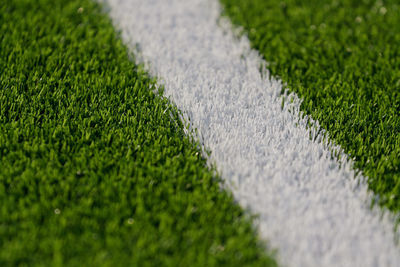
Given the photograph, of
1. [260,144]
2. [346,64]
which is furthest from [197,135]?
[346,64]

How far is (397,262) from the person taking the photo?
1.60 meters

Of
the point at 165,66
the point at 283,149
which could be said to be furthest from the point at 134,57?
the point at 283,149

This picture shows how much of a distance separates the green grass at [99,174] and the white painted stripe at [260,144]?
0.11m

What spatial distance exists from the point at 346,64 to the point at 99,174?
1615 mm

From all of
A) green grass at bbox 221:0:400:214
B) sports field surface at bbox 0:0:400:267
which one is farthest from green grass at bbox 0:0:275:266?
green grass at bbox 221:0:400:214

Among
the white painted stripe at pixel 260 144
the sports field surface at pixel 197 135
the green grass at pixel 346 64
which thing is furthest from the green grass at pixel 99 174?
the green grass at pixel 346 64

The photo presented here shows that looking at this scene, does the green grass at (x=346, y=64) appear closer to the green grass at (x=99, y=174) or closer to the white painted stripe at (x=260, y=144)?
the white painted stripe at (x=260, y=144)

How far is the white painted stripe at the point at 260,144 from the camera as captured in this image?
1.65m

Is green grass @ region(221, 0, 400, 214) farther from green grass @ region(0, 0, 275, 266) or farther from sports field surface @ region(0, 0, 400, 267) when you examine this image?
green grass @ region(0, 0, 275, 266)

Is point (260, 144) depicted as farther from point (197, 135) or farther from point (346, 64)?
point (346, 64)

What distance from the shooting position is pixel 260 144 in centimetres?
209

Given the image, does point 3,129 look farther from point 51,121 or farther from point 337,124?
point 337,124

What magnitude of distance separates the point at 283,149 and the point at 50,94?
1144mm

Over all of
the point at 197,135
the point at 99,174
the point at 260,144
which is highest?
the point at 260,144
